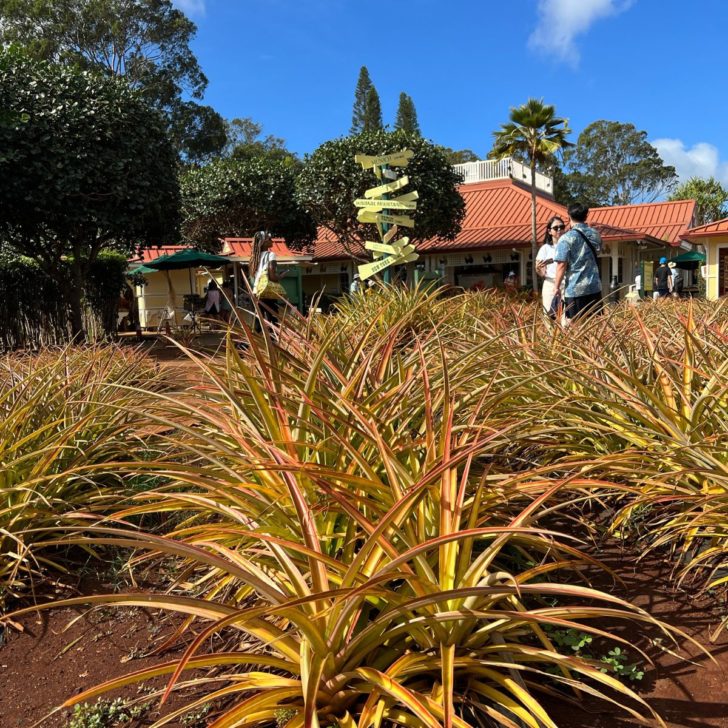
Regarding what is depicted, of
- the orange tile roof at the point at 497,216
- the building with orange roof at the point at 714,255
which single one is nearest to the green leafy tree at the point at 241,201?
the orange tile roof at the point at 497,216

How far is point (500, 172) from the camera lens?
993 inches

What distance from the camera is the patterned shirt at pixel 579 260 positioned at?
529cm

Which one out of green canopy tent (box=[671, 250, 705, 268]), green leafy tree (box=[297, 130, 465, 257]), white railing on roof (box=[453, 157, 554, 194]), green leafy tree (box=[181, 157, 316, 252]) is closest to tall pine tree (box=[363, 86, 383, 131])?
white railing on roof (box=[453, 157, 554, 194])

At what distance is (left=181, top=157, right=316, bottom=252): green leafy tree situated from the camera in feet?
62.9

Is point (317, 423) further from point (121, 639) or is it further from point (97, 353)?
point (97, 353)

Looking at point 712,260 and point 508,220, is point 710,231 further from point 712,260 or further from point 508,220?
point 508,220

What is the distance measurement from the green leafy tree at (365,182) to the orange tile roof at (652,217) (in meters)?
10.2

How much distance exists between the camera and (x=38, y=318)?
375 inches

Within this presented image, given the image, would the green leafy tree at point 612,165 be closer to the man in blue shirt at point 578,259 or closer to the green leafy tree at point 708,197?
the green leafy tree at point 708,197

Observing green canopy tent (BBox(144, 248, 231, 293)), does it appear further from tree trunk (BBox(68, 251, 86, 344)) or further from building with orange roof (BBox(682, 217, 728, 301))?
building with orange roof (BBox(682, 217, 728, 301))

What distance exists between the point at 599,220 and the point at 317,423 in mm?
26409

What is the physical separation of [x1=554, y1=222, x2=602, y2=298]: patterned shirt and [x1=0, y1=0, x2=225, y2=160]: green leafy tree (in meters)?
27.9

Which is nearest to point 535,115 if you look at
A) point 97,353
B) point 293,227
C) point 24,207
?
point 293,227

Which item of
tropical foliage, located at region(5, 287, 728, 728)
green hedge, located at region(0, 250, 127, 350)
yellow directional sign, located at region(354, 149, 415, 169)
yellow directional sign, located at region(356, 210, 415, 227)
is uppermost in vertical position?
yellow directional sign, located at region(354, 149, 415, 169)
